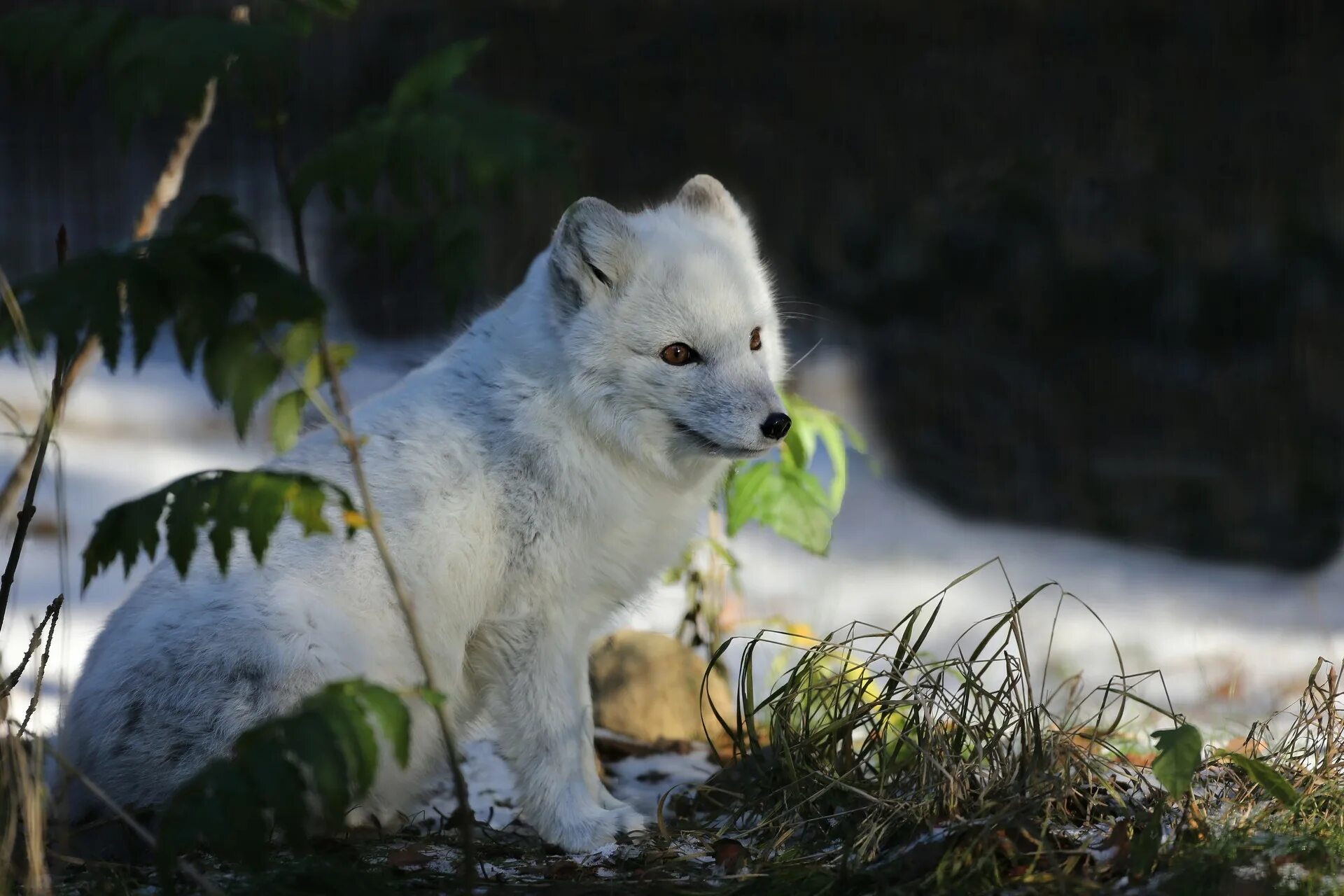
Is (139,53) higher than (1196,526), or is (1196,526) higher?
(1196,526)

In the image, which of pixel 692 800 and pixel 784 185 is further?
pixel 784 185

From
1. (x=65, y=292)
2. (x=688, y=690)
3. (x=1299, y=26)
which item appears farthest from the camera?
(x=1299, y=26)

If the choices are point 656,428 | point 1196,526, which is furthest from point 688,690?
point 1196,526

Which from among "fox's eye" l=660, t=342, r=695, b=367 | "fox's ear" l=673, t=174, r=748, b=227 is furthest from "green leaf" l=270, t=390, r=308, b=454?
"fox's ear" l=673, t=174, r=748, b=227

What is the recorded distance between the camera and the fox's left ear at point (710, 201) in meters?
3.23

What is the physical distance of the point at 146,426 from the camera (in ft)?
20.8

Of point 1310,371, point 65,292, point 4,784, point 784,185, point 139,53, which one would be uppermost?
point 784,185

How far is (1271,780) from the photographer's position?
219 centimetres

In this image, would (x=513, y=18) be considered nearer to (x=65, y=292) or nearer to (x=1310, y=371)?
(x=1310, y=371)

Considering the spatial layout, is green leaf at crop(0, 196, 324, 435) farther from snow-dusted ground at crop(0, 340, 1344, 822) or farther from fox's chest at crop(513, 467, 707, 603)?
snow-dusted ground at crop(0, 340, 1344, 822)

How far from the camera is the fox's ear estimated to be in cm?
323

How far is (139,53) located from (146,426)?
5184mm

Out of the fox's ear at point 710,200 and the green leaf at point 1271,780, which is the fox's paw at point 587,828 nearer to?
the green leaf at point 1271,780

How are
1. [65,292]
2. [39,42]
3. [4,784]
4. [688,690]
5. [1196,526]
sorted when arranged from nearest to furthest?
[65,292] → [39,42] → [4,784] → [688,690] → [1196,526]
